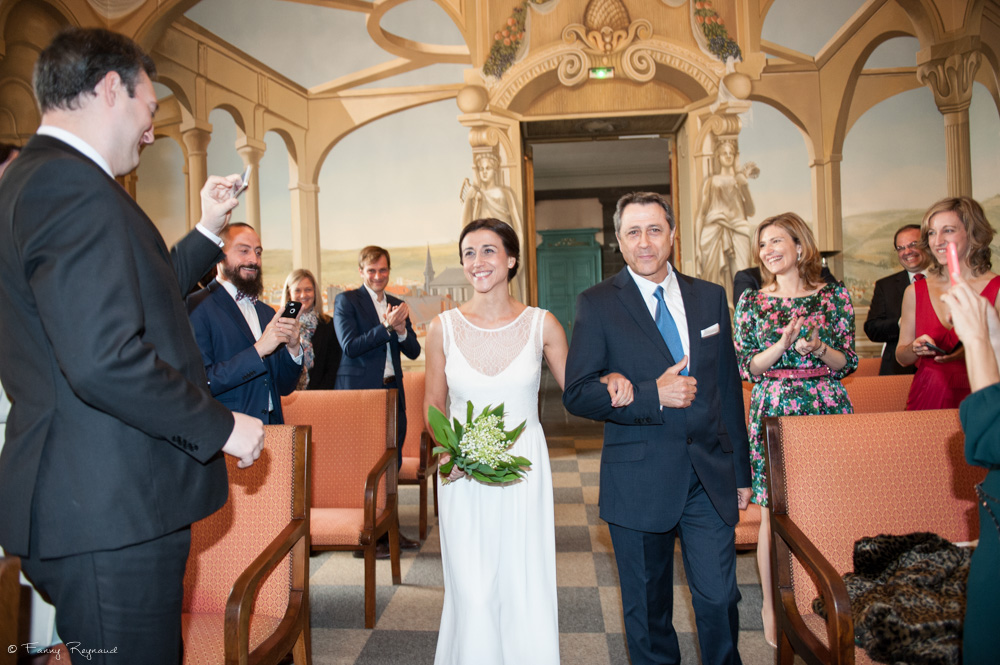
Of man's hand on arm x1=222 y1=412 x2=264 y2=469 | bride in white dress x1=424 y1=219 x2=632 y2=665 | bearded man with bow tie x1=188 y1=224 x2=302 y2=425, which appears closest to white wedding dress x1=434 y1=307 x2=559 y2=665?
bride in white dress x1=424 y1=219 x2=632 y2=665

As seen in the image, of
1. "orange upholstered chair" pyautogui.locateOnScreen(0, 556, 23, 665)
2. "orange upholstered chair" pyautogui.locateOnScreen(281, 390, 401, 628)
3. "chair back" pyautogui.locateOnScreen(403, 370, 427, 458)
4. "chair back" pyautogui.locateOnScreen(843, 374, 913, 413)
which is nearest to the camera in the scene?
"orange upholstered chair" pyautogui.locateOnScreen(0, 556, 23, 665)

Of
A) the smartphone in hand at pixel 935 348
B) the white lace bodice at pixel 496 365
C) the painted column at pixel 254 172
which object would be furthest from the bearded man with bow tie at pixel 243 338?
the painted column at pixel 254 172

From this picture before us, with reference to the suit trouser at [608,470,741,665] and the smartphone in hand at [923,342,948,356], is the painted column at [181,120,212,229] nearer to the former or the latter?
the suit trouser at [608,470,741,665]

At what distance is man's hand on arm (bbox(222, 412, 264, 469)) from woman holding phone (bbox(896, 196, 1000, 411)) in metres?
2.97

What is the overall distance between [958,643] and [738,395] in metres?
0.96

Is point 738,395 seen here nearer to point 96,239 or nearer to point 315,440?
point 96,239

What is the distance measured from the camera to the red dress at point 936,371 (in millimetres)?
3246

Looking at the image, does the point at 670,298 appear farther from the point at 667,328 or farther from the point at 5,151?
the point at 5,151

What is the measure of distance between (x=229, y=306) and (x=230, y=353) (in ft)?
0.72

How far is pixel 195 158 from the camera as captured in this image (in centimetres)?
758

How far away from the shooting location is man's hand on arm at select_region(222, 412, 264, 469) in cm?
152

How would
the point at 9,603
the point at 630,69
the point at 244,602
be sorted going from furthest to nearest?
the point at 630,69 → the point at 244,602 → the point at 9,603

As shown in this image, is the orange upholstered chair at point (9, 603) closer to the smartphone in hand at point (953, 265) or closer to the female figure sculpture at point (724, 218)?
the smartphone in hand at point (953, 265)

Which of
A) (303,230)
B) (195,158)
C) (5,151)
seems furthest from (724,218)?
(5,151)
